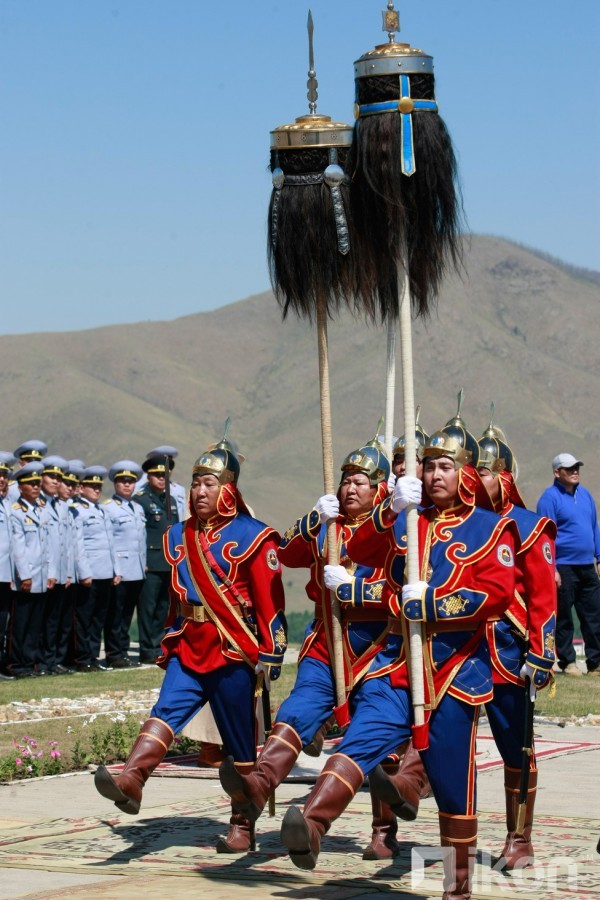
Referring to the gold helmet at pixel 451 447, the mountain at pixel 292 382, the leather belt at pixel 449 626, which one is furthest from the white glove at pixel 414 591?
the mountain at pixel 292 382

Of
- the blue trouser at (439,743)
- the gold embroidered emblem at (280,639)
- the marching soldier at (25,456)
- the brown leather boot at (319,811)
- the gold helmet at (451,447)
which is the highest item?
the marching soldier at (25,456)

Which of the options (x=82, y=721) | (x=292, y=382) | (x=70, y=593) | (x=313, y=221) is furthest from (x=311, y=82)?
(x=292, y=382)

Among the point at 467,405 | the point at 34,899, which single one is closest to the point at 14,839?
the point at 34,899

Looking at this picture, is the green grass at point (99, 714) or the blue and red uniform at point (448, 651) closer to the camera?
the blue and red uniform at point (448, 651)

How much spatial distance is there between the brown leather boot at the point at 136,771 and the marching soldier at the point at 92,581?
29.6ft

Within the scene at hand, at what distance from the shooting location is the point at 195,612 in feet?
27.6

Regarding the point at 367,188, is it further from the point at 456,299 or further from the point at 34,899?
the point at 456,299

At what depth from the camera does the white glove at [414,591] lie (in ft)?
23.4

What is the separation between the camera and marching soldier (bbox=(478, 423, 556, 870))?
7762mm

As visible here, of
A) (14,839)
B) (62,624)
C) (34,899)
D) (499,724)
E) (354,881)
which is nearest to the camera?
(34,899)

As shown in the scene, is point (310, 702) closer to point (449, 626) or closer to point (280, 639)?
point (280, 639)

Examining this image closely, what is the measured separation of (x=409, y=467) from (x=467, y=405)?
84.4 m

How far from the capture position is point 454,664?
7113 mm

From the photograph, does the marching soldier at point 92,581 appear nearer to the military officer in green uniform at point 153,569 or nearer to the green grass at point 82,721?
the military officer in green uniform at point 153,569
